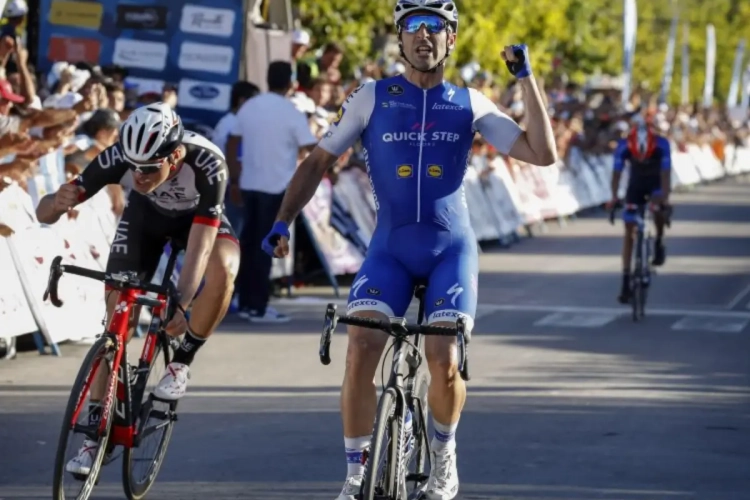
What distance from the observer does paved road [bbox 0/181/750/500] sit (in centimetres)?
927

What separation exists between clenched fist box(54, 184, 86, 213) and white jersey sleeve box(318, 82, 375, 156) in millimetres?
1253

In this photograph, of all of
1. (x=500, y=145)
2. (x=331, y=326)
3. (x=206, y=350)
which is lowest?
(x=206, y=350)

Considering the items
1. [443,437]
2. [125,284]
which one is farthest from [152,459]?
[443,437]

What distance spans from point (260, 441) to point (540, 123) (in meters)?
3.44

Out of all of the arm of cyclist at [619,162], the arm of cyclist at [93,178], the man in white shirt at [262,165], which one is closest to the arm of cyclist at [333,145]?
the arm of cyclist at [93,178]

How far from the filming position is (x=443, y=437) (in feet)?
25.8

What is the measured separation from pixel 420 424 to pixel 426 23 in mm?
1610

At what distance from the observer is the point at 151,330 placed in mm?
8773

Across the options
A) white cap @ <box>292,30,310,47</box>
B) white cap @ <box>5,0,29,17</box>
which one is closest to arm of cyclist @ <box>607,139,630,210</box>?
white cap @ <box>292,30,310,47</box>

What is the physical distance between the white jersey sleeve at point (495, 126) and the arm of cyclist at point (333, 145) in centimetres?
43

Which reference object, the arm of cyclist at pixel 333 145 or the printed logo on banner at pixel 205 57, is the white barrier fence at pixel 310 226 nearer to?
the printed logo on banner at pixel 205 57

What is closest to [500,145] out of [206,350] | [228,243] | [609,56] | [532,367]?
[228,243]

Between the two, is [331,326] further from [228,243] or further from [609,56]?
[609,56]

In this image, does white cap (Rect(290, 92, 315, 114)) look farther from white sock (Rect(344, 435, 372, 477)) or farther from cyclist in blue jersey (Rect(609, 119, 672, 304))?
white sock (Rect(344, 435, 372, 477))
